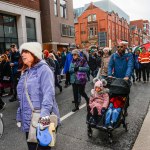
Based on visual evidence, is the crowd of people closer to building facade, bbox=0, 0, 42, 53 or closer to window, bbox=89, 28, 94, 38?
building facade, bbox=0, 0, 42, 53

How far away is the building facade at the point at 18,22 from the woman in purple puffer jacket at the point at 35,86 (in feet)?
55.3

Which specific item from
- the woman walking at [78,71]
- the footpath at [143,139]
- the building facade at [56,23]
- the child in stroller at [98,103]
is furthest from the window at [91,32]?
the child in stroller at [98,103]

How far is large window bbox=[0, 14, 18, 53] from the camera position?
728 inches

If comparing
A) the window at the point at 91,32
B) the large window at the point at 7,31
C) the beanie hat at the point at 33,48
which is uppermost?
the window at the point at 91,32

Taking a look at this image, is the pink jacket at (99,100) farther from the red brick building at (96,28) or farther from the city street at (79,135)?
the red brick building at (96,28)

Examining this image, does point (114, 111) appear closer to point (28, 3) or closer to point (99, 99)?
point (99, 99)

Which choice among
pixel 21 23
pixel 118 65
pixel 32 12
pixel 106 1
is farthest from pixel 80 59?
pixel 106 1

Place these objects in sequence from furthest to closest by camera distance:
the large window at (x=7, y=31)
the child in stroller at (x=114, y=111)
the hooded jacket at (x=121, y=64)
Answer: the large window at (x=7, y=31)
the hooded jacket at (x=121, y=64)
the child in stroller at (x=114, y=111)

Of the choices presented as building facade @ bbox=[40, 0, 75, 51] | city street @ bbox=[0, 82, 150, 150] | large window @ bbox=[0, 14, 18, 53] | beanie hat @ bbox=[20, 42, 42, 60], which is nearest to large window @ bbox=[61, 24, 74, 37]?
building facade @ bbox=[40, 0, 75, 51]

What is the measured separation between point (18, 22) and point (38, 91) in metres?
19.3

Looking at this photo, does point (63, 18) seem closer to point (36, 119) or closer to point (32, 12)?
point (32, 12)

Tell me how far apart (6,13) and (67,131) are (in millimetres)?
16826

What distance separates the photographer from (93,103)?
4.48 metres

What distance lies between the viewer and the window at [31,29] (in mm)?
21438
